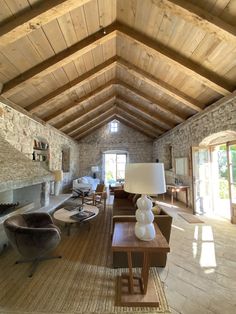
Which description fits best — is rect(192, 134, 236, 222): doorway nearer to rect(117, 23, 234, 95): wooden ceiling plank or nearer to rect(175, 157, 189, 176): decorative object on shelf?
rect(175, 157, 189, 176): decorative object on shelf

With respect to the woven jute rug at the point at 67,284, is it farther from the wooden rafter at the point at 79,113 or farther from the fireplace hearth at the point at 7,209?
the wooden rafter at the point at 79,113

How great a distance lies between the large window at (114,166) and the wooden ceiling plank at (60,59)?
7.39 meters

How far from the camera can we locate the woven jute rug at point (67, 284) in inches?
69.6

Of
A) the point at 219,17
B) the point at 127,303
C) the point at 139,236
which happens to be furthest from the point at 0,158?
the point at 219,17

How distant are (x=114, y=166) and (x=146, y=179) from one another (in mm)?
8513

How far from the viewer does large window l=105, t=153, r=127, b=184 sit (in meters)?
10.2

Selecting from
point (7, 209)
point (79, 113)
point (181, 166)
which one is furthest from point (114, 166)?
point (7, 209)

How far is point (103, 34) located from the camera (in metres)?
2.96

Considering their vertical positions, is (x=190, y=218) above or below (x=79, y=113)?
below

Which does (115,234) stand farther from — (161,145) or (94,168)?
(94,168)

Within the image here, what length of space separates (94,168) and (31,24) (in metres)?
8.01

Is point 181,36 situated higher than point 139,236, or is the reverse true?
point 181,36

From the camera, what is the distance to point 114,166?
10.3 meters

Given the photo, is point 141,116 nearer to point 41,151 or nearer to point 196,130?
point 196,130
